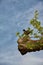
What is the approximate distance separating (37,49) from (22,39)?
3.45 ft

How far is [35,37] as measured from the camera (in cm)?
4784

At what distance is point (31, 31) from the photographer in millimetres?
48156

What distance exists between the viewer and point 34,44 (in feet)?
157

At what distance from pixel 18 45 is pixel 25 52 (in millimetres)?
587

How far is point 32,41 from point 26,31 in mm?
684

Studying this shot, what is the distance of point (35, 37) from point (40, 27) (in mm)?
648

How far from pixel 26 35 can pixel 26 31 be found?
235mm

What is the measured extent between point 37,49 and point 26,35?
1.04 metres

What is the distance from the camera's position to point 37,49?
1903 inches

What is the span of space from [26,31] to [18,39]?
686mm

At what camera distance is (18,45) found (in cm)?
4841

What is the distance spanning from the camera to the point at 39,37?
157ft

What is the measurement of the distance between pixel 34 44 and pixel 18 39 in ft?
3.58

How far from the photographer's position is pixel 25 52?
48.5m
